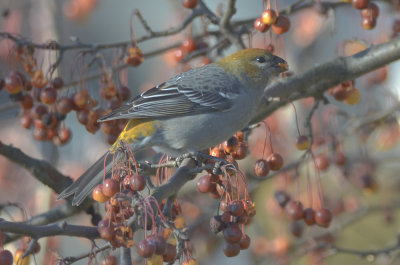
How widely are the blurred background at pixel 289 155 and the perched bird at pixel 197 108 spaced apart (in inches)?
12.2

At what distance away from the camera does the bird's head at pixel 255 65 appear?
12.0 feet

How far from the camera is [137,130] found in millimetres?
3367

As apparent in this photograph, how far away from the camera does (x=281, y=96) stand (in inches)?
141

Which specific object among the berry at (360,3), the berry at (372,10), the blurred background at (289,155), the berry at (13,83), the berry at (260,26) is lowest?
the blurred background at (289,155)

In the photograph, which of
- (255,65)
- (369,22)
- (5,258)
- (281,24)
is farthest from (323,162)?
(5,258)

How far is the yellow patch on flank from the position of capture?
3336 millimetres

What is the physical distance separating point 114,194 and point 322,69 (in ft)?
5.80

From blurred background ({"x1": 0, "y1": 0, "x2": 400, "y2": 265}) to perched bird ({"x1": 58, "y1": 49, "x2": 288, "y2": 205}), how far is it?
309 millimetres

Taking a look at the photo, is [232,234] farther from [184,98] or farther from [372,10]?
[372,10]

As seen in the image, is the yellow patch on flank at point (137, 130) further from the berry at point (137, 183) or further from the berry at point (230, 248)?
the berry at point (230, 248)

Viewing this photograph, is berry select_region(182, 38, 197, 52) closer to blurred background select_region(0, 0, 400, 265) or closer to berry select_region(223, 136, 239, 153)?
blurred background select_region(0, 0, 400, 265)

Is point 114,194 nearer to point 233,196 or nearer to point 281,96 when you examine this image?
point 233,196

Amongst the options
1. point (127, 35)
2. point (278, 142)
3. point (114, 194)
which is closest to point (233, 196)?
point (114, 194)

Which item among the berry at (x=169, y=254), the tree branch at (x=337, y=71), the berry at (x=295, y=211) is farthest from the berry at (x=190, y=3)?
the berry at (x=169, y=254)
